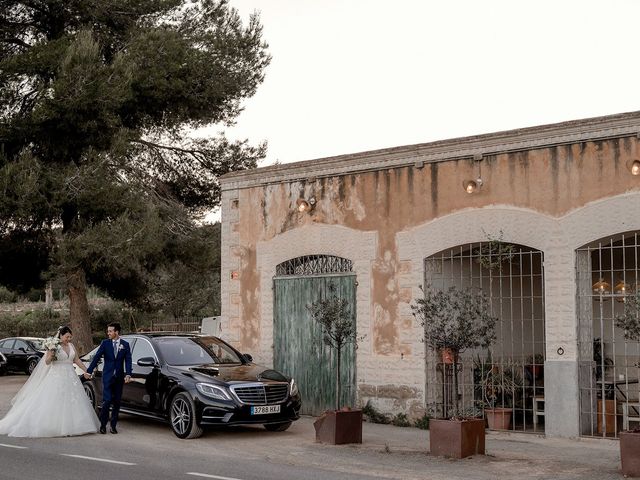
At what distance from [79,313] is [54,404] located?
556 inches

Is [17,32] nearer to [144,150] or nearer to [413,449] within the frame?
[144,150]

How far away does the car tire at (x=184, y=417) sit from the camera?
1413 centimetres

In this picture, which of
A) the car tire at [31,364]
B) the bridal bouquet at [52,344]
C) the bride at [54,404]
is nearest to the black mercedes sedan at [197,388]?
the bride at [54,404]

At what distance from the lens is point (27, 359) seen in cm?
3269

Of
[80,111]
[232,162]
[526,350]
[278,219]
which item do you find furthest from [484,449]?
[232,162]

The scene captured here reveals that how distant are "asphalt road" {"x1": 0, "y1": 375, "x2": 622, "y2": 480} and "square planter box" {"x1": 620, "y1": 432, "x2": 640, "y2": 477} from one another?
0.18 metres

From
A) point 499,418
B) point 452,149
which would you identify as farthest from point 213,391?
point 452,149

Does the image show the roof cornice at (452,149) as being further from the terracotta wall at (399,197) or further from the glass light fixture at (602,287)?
the glass light fixture at (602,287)

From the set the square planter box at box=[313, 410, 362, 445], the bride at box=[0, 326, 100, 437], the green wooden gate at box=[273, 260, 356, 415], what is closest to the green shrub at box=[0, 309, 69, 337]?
the green wooden gate at box=[273, 260, 356, 415]

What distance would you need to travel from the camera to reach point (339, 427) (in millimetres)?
13781

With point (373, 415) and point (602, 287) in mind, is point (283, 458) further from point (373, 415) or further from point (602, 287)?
point (602, 287)

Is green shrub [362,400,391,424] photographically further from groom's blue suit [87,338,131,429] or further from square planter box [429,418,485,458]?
groom's blue suit [87,338,131,429]

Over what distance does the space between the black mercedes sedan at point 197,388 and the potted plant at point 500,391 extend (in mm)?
3403

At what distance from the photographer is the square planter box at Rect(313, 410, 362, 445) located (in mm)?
13758
